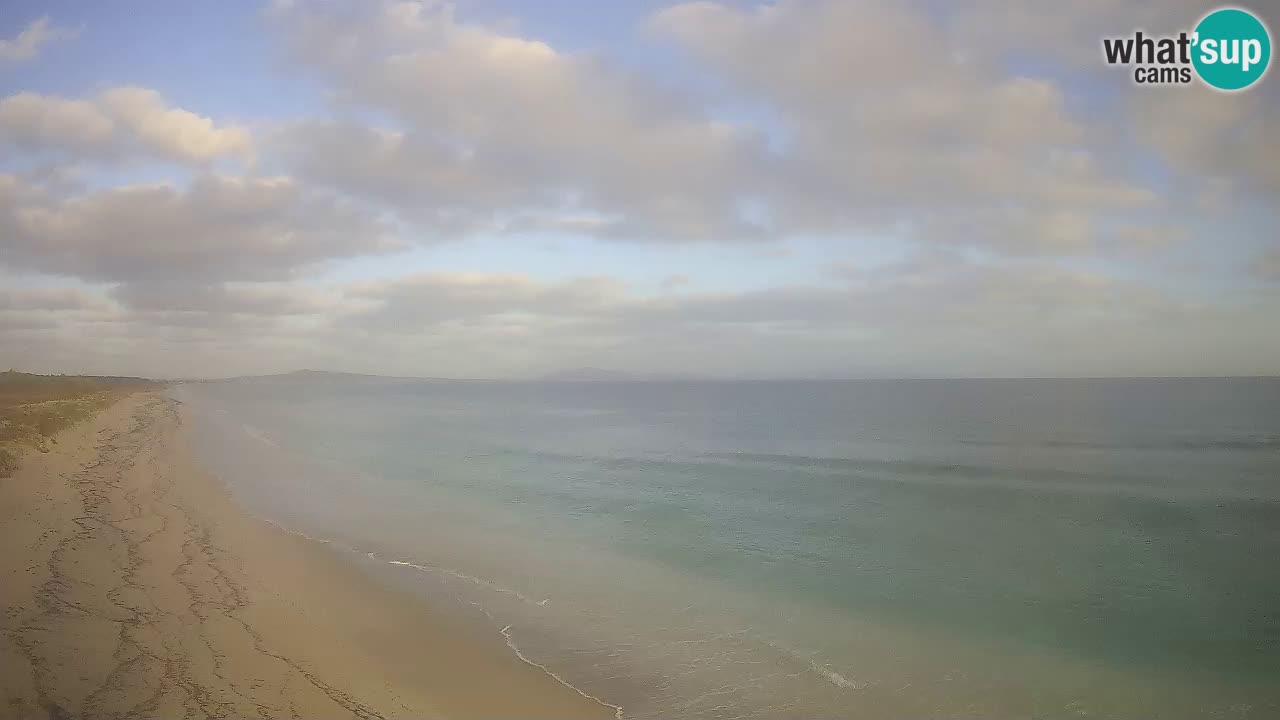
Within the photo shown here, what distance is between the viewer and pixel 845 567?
1700 centimetres

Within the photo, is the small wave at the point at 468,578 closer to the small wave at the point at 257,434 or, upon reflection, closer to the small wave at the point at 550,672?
the small wave at the point at 550,672

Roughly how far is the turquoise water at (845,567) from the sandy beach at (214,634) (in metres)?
1.26

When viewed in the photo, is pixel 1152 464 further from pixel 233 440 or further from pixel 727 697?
pixel 233 440

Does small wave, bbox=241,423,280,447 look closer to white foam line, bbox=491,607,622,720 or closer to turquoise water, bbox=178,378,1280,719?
turquoise water, bbox=178,378,1280,719

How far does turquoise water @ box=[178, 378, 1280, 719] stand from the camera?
34.0ft

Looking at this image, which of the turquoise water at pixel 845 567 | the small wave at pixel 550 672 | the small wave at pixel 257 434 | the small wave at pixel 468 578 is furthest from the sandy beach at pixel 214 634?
the small wave at pixel 257 434

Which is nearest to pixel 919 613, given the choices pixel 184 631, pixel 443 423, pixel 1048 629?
pixel 1048 629

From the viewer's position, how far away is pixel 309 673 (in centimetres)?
907

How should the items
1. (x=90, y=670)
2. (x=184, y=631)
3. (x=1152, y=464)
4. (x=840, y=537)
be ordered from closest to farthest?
(x=90, y=670) < (x=184, y=631) < (x=840, y=537) < (x=1152, y=464)

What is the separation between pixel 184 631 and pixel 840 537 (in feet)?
59.2

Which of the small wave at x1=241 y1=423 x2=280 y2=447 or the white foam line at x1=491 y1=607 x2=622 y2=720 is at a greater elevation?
the white foam line at x1=491 y1=607 x2=622 y2=720

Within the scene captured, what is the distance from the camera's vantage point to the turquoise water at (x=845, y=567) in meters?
10.4

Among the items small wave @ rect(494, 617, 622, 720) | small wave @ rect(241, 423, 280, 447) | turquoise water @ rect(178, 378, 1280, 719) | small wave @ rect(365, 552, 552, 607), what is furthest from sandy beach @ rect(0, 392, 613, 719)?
small wave @ rect(241, 423, 280, 447)

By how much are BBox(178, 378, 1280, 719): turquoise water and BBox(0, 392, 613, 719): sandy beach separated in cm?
126
